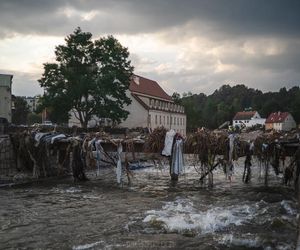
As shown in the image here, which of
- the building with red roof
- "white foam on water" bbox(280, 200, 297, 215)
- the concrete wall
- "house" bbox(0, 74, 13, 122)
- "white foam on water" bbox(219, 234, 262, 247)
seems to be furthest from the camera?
the concrete wall

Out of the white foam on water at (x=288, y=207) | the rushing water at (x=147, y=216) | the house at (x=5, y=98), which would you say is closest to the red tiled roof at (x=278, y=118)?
the house at (x=5, y=98)

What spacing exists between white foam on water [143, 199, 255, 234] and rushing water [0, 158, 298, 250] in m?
0.02

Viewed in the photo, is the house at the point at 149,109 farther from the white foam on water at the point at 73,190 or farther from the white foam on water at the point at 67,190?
the white foam on water at the point at 67,190

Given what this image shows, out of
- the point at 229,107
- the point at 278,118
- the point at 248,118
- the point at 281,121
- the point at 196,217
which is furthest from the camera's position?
the point at 229,107

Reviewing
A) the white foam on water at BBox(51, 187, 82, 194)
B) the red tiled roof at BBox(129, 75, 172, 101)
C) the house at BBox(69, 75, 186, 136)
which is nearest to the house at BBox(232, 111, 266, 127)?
the house at BBox(69, 75, 186, 136)

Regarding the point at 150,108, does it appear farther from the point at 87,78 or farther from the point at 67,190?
the point at 67,190

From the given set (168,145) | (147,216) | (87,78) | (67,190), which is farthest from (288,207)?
(87,78)

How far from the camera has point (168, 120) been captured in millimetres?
97688

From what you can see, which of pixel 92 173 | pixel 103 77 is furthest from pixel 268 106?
pixel 92 173

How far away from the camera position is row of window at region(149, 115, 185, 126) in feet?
294

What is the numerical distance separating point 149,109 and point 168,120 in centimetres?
1578

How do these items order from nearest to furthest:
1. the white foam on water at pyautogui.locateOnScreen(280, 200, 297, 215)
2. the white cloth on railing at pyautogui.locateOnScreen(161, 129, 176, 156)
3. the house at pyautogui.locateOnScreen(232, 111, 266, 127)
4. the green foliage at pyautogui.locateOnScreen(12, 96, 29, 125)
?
the white foam on water at pyautogui.locateOnScreen(280, 200, 297, 215), the white cloth on railing at pyautogui.locateOnScreen(161, 129, 176, 156), the green foliage at pyautogui.locateOnScreen(12, 96, 29, 125), the house at pyautogui.locateOnScreen(232, 111, 266, 127)

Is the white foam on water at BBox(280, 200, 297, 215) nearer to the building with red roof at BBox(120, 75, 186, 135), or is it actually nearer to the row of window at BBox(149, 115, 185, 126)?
the building with red roof at BBox(120, 75, 186, 135)

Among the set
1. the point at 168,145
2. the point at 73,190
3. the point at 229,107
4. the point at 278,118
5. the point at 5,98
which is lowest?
the point at 73,190
